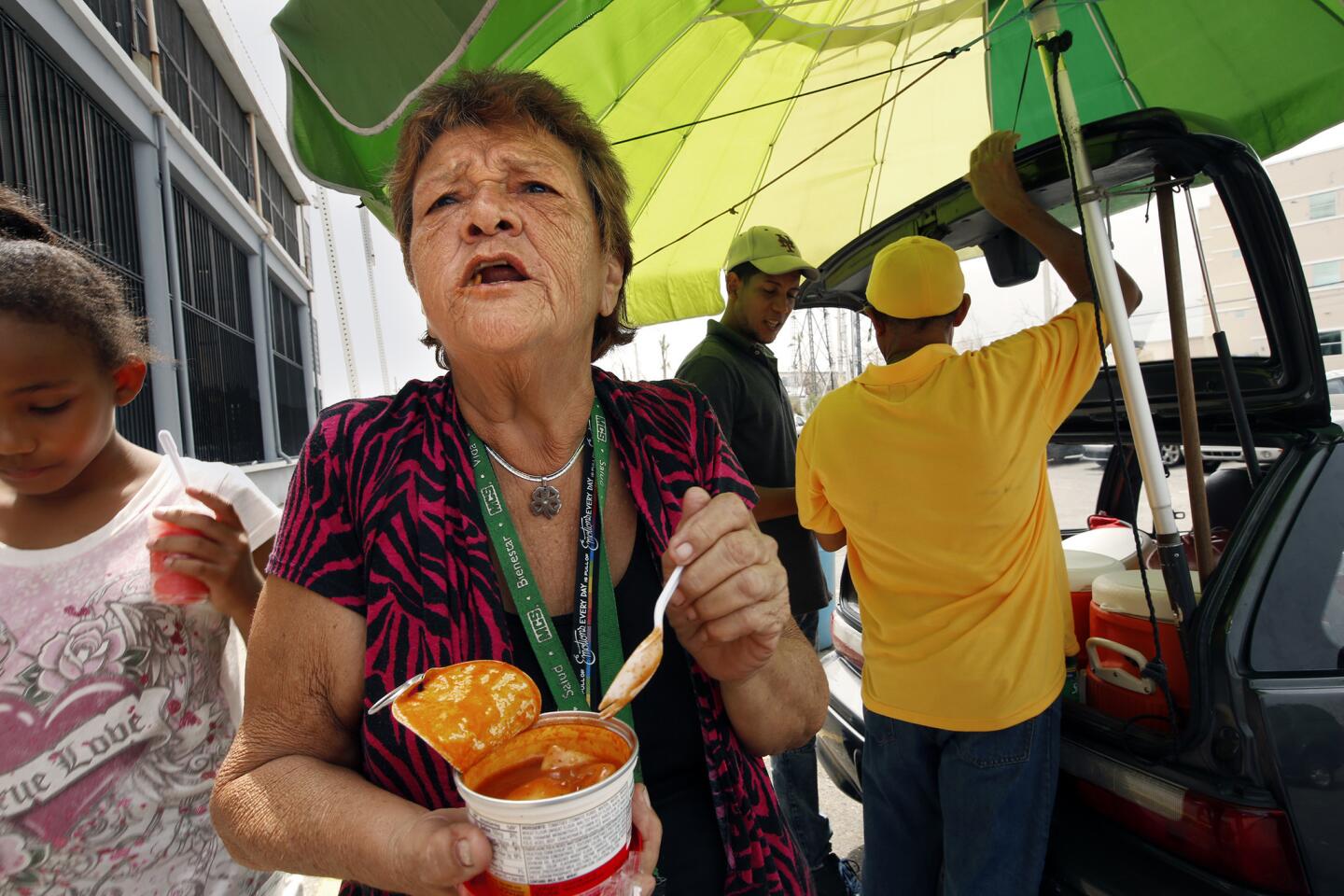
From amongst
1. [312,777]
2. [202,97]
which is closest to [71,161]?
[202,97]

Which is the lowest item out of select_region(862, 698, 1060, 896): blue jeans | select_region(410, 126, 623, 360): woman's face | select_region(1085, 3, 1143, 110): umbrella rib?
select_region(862, 698, 1060, 896): blue jeans

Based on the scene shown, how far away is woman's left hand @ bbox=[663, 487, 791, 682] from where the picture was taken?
103cm

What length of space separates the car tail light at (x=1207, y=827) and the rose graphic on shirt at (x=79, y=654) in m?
2.36

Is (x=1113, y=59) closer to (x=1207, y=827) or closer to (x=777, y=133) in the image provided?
(x=777, y=133)

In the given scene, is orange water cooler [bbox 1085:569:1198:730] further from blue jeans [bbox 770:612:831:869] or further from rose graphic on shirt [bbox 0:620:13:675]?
rose graphic on shirt [bbox 0:620:13:675]

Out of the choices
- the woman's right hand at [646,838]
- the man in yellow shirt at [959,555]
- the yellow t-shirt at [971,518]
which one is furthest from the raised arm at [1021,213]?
the woman's right hand at [646,838]

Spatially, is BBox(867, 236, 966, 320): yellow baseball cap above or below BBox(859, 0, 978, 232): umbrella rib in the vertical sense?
below

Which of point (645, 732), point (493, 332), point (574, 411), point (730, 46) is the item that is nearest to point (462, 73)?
point (493, 332)

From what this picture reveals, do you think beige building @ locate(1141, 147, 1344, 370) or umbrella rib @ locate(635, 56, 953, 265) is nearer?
beige building @ locate(1141, 147, 1344, 370)

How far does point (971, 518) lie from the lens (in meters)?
2.06

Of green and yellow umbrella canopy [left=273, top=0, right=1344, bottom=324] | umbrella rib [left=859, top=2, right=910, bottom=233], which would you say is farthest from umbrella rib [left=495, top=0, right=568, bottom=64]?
umbrella rib [left=859, top=2, right=910, bottom=233]

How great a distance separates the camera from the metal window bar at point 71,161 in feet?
19.4

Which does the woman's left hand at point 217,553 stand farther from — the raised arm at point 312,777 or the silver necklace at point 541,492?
the silver necklace at point 541,492

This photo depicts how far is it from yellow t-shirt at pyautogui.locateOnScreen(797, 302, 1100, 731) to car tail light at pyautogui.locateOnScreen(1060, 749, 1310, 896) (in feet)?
0.94
